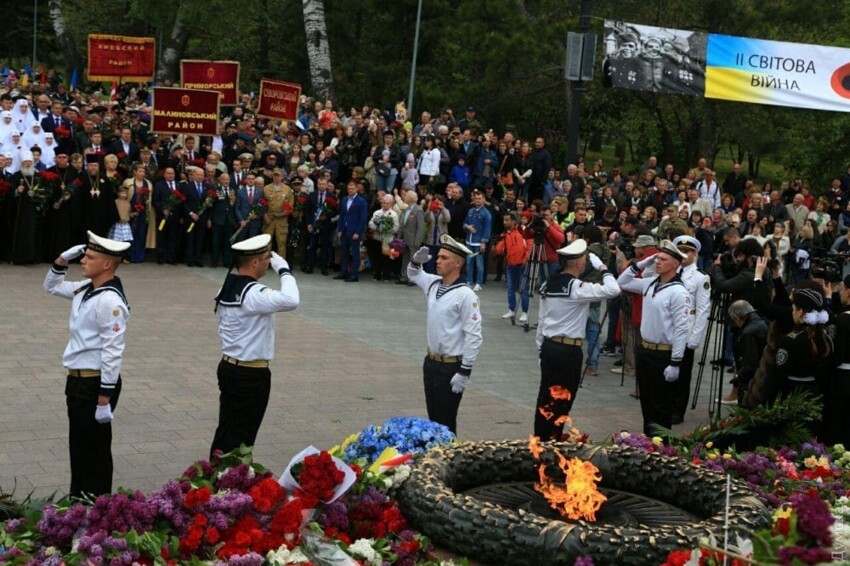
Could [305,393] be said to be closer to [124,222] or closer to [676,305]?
[676,305]

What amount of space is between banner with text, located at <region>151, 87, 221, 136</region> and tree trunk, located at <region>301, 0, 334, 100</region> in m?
9.67

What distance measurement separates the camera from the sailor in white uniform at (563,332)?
10.0 metres

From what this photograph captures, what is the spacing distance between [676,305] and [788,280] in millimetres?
10469

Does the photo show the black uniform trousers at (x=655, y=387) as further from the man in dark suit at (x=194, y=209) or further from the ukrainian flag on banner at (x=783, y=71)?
the ukrainian flag on banner at (x=783, y=71)

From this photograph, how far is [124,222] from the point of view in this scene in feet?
63.0

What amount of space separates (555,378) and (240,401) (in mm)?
2972

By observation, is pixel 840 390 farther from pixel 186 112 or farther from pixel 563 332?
pixel 186 112

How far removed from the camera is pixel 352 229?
20.4m

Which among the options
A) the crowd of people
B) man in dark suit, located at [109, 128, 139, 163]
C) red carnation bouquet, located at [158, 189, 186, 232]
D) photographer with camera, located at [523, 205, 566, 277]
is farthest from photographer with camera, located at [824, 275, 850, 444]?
man in dark suit, located at [109, 128, 139, 163]

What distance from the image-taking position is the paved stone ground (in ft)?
31.9

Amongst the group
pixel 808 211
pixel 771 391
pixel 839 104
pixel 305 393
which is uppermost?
pixel 839 104

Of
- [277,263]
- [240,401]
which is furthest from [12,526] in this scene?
[277,263]

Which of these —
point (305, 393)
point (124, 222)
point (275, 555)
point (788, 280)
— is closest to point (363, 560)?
point (275, 555)

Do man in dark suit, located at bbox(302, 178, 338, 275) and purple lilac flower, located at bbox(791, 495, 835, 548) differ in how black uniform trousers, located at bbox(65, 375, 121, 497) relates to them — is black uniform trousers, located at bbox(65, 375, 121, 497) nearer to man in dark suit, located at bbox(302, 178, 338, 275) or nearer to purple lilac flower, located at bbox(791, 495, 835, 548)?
purple lilac flower, located at bbox(791, 495, 835, 548)
